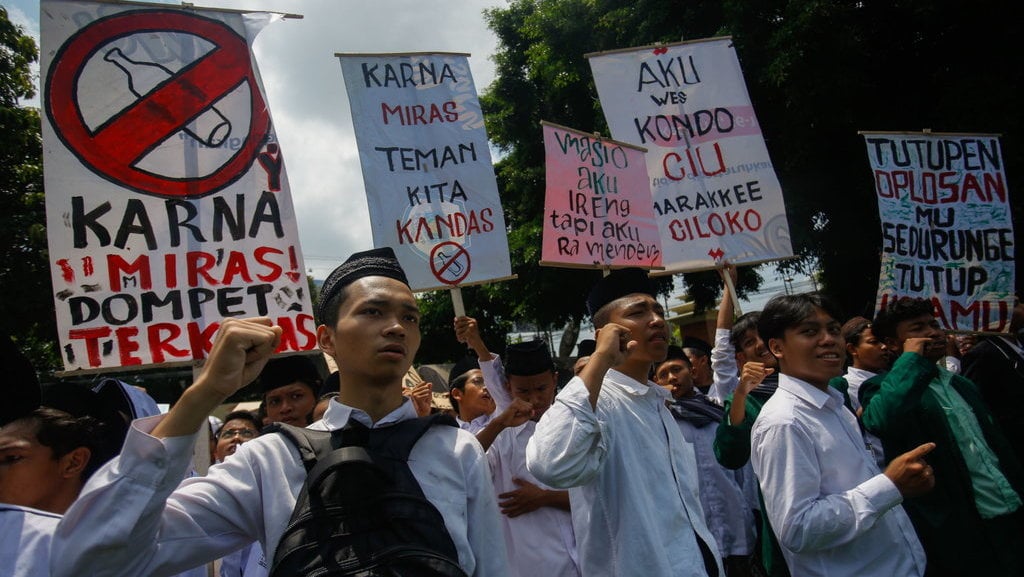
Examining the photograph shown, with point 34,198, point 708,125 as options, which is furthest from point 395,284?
point 34,198

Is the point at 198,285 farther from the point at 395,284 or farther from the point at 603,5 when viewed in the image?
the point at 603,5

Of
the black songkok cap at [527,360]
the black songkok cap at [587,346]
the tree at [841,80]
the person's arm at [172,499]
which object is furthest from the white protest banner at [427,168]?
the tree at [841,80]

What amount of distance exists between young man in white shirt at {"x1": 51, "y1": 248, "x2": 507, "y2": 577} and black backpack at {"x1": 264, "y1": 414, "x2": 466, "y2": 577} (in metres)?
0.11

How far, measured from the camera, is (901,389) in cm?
313

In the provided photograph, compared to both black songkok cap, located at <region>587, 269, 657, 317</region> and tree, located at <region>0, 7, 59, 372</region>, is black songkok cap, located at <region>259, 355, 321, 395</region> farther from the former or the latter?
tree, located at <region>0, 7, 59, 372</region>

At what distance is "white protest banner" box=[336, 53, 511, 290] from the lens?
4.82m

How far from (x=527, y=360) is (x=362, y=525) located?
8.51 feet

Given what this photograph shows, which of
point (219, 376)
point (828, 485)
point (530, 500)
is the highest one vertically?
point (219, 376)

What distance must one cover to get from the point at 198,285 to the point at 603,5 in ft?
41.8

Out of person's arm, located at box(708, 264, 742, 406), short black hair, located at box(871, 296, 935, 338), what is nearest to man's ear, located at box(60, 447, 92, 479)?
person's arm, located at box(708, 264, 742, 406)

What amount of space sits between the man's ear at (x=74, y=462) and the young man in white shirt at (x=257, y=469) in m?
1.03

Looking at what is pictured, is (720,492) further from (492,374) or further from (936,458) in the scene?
(492,374)

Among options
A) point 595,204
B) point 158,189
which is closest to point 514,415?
point 158,189

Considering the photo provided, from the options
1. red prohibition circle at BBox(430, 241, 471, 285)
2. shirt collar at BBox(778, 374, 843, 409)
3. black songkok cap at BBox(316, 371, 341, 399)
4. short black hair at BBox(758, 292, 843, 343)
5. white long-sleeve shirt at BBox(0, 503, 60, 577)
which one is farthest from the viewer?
red prohibition circle at BBox(430, 241, 471, 285)
